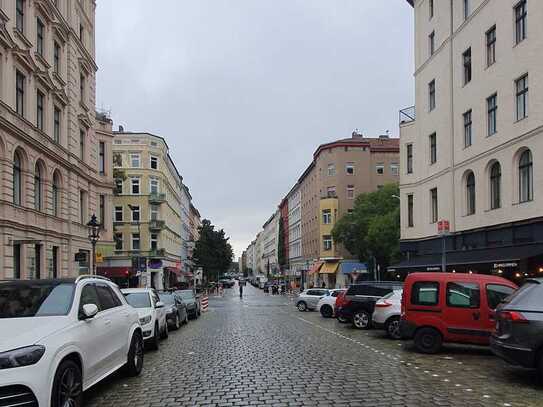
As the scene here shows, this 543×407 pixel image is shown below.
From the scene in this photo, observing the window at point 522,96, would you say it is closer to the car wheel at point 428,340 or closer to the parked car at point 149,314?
the car wheel at point 428,340

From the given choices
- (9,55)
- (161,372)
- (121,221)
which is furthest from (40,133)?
(121,221)

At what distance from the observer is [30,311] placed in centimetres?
764

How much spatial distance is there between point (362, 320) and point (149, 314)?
8.92m

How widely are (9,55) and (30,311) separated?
19.0 m

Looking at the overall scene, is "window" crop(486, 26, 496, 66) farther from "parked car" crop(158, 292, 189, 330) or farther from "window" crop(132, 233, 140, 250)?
"window" crop(132, 233, 140, 250)

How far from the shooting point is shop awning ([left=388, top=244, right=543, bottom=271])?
21.7 meters

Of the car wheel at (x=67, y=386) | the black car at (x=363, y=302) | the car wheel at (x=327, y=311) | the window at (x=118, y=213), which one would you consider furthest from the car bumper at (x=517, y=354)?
the window at (x=118, y=213)

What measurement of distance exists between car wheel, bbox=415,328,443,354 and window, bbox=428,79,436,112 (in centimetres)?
2222

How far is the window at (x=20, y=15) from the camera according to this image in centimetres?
2509

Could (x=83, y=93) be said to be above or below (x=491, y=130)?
above

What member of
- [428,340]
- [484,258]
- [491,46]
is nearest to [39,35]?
[491,46]

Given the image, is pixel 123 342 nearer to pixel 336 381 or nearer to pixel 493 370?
pixel 336 381

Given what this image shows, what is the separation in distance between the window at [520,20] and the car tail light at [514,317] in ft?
55.9

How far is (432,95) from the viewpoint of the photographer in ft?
112
